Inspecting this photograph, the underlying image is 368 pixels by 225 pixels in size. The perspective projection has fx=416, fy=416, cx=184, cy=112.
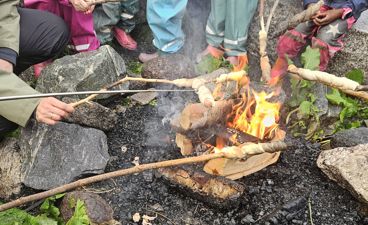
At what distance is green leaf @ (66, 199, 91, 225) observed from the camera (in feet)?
10.3

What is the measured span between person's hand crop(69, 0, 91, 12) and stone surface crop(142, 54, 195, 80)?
99 centimetres

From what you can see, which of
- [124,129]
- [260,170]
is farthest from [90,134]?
[260,170]

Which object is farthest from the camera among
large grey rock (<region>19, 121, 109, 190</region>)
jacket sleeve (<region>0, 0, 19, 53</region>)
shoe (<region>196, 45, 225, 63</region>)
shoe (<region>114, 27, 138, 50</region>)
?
shoe (<region>114, 27, 138, 50</region>)

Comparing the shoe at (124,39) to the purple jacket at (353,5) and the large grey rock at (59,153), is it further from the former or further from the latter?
the purple jacket at (353,5)

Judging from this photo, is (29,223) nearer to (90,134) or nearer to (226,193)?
(90,134)

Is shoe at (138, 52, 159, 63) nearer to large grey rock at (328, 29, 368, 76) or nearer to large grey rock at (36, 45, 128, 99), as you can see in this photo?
large grey rock at (36, 45, 128, 99)

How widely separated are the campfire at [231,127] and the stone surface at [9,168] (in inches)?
58.7

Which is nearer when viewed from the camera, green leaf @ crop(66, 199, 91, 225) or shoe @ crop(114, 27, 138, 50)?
green leaf @ crop(66, 199, 91, 225)

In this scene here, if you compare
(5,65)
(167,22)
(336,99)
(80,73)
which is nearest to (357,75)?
(336,99)

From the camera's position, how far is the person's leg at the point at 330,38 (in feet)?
15.0

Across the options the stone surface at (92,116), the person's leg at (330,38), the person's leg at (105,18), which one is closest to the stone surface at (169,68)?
the person's leg at (105,18)

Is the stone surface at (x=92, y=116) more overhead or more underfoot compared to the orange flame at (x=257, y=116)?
more underfoot

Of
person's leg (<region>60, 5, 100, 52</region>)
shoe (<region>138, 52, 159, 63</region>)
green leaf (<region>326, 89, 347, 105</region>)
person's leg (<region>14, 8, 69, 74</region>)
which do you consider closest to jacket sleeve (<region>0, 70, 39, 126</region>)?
person's leg (<region>14, 8, 69, 74</region>)

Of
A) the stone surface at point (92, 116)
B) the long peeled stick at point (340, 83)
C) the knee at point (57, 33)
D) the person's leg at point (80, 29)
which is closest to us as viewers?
the long peeled stick at point (340, 83)
